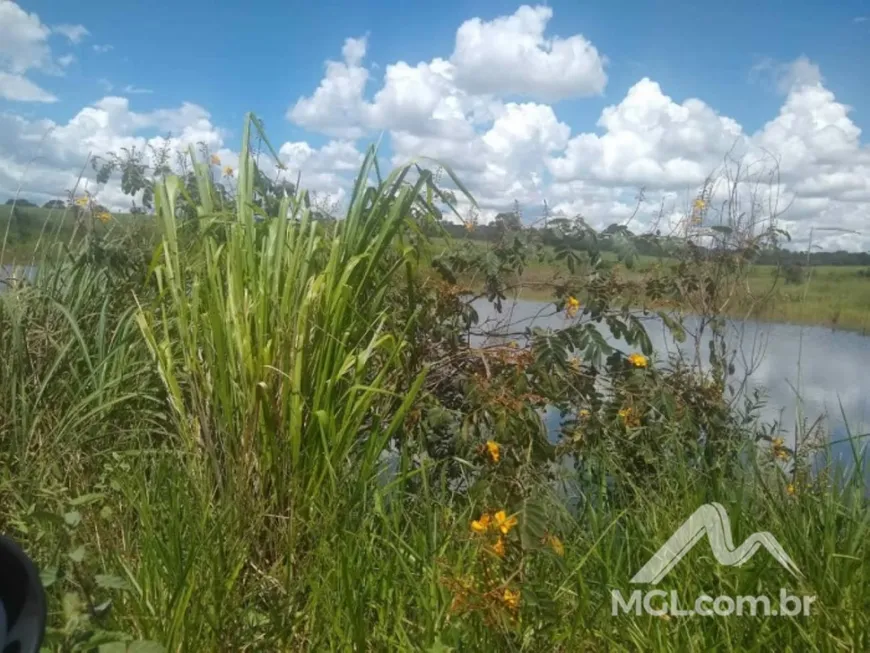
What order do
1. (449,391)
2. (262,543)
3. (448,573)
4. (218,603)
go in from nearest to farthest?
(218,603)
(448,573)
(262,543)
(449,391)

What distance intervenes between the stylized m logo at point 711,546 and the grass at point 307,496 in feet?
0.11

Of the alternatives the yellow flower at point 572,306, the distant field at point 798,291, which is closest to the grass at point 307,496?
the yellow flower at point 572,306

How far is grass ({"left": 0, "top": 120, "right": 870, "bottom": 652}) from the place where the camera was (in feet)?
7.19

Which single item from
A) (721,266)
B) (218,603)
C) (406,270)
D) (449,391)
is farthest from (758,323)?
(218,603)

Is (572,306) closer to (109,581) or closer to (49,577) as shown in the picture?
(109,581)

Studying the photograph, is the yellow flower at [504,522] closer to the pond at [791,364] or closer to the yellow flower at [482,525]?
the yellow flower at [482,525]

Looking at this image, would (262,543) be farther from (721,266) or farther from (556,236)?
(721,266)

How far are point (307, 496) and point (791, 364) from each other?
6.50 feet

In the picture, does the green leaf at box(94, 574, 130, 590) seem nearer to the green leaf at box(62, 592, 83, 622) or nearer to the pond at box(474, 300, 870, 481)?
the green leaf at box(62, 592, 83, 622)

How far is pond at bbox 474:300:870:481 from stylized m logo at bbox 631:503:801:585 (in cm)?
57

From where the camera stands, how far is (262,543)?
8.30 ft

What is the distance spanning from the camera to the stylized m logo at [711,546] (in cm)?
241

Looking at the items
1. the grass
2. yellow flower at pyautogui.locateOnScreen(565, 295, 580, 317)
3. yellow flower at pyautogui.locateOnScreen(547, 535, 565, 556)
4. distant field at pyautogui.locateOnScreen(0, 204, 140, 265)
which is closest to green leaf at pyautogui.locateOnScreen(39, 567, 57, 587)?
the grass

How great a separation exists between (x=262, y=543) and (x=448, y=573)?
60 centimetres
